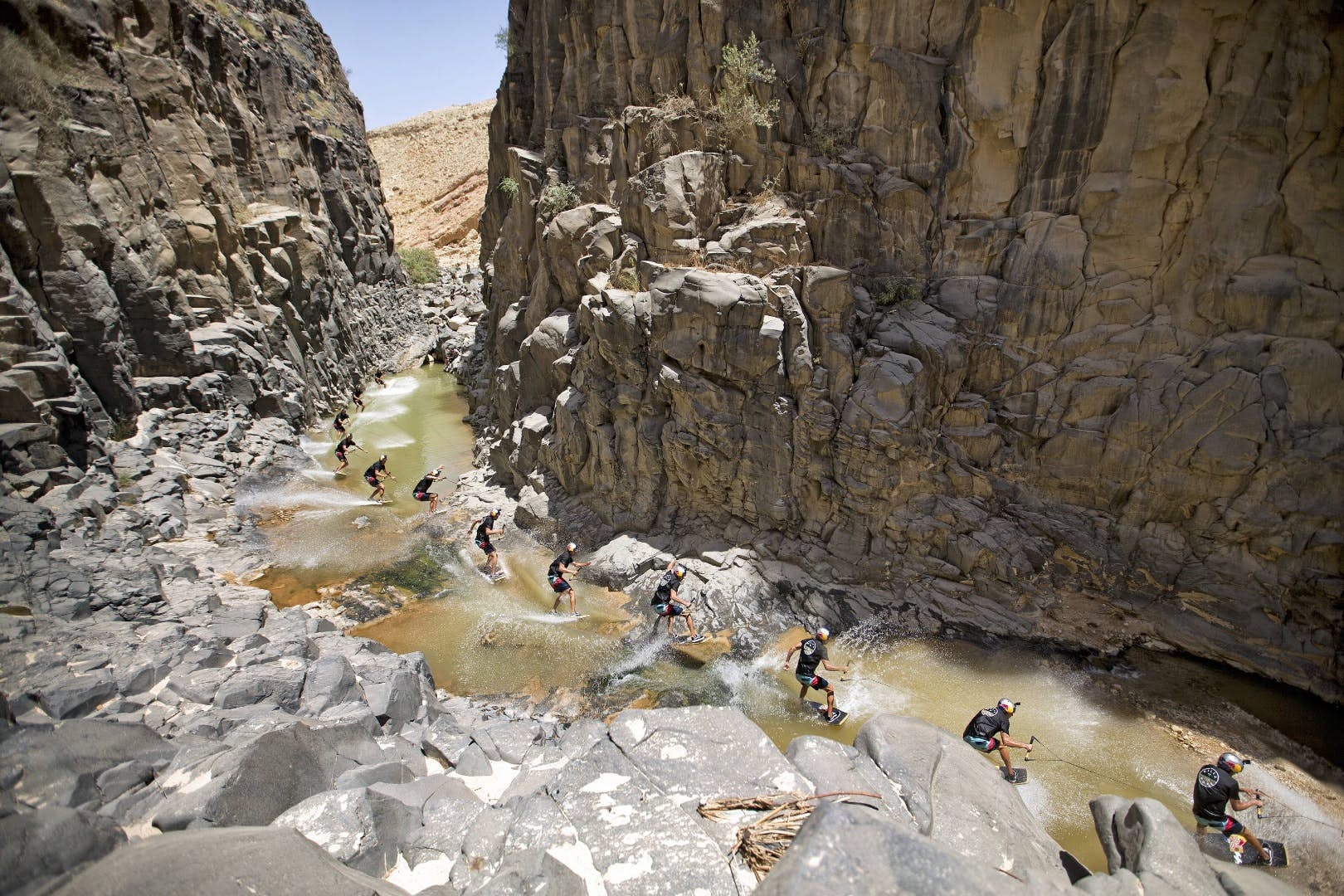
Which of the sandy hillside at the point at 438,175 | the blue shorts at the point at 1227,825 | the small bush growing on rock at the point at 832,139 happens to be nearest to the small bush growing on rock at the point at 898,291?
the small bush growing on rock at the point at 832,139

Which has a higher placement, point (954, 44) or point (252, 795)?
point (954, 44)

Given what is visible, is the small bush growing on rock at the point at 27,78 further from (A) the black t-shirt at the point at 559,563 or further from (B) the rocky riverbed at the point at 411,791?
(A) the black t-shirt at the point at 559,563

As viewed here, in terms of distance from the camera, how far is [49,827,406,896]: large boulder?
A: 3.22 metres

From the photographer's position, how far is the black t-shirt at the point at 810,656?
9211 millimetres

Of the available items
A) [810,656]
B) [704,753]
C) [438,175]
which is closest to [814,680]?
[810,656]

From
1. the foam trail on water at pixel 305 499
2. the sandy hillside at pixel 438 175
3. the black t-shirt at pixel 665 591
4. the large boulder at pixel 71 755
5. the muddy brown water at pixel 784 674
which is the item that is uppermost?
the sandy hillside at pixel 438 175

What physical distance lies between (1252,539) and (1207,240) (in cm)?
531

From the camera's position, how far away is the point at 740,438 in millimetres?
12742

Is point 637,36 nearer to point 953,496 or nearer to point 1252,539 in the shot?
point 953,496

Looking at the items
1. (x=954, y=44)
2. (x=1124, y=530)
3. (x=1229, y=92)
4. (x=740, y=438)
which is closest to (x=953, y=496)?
(x=1124, y=530)

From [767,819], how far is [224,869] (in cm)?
354

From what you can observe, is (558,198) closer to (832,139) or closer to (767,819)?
(832,139)

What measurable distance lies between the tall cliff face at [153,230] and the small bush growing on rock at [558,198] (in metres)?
9.93

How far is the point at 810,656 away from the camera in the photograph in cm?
924
